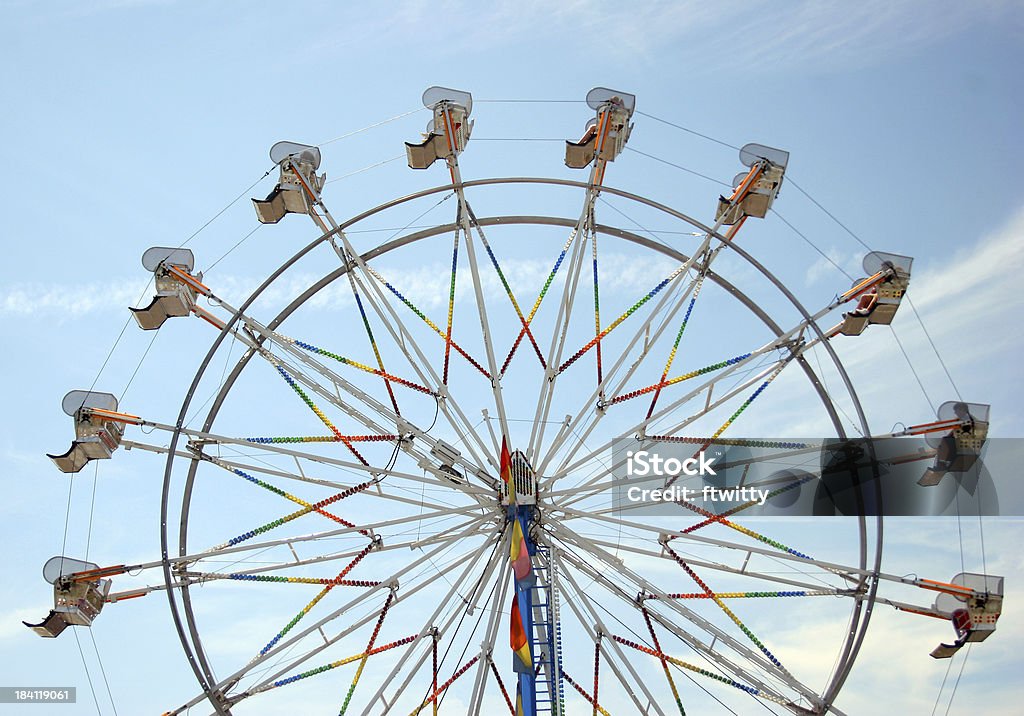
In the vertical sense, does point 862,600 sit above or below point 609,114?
below

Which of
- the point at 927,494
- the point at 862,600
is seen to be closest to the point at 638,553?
the point at 862,600

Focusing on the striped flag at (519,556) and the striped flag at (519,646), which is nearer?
the striped flag at (519,646)

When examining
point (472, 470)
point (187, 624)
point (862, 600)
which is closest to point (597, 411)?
point (472, 470)

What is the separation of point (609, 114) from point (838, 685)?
1043cm

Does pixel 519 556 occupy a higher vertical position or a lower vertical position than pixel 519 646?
higher

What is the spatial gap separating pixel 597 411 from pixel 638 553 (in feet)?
8.01

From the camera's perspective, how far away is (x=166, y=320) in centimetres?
2081

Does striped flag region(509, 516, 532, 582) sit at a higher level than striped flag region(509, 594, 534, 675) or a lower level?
higher

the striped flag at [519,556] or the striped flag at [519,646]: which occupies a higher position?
the striped flag at [519,556]

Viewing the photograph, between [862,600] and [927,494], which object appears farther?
[927,494]

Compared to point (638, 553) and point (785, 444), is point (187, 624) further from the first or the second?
point (785, 444)

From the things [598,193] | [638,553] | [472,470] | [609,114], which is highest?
[609,114]

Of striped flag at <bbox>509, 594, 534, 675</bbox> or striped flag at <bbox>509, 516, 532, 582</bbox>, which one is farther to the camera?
striped flag at <bbox>509, 516, 532, 582</bbox>

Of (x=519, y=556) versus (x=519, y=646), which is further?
(x=519, y=556)
